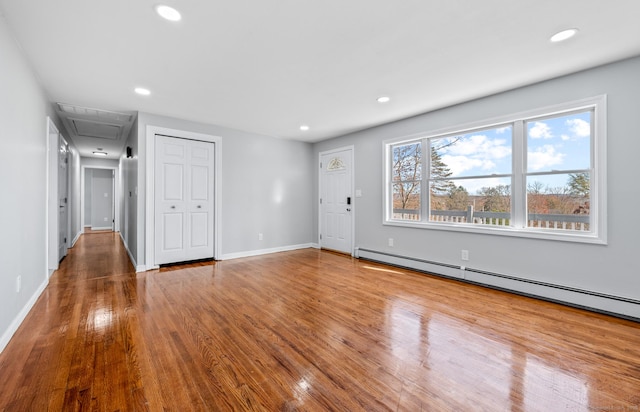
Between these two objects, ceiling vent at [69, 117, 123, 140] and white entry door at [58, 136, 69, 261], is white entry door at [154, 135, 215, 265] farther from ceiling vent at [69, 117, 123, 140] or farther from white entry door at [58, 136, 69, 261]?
white entry door at [58, 136, 69, 261]

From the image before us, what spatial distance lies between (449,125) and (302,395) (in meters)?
3.75

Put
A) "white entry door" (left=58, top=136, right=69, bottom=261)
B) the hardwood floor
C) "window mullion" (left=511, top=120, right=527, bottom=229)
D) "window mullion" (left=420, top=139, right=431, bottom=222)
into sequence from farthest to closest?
"white entry door" (left=58, top=136, right=69, bottom=261), "window mullion" (left=420, top=139, right=431, bottom=222), "window mullion" (left=511, top=120, right=527, bottom=229), the hardwood floor

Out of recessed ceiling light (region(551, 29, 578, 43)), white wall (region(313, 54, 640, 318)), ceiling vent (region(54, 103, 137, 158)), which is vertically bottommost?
white wall (region(313, 54, 640, 318))

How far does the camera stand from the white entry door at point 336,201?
5.46 metres

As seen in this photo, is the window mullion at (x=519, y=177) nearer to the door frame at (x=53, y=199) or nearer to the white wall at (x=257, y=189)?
the white wall at (x=257, y=189)

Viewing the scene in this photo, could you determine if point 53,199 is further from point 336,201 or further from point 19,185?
point 336,201

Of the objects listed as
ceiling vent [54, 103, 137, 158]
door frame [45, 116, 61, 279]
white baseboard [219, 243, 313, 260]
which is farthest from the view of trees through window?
door frame [45, 116, 61, 279]

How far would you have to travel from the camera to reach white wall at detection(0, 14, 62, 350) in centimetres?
204

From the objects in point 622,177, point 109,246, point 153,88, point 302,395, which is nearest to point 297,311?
point 302,395

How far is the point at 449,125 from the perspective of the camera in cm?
390

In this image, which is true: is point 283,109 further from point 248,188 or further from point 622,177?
point 622,177

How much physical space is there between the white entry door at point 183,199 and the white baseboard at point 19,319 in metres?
1.45

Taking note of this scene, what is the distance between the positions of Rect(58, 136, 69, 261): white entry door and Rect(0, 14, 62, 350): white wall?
5.66ft

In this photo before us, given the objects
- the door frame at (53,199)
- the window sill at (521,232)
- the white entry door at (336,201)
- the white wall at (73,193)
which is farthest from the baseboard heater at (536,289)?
the white wall at (73,193)
